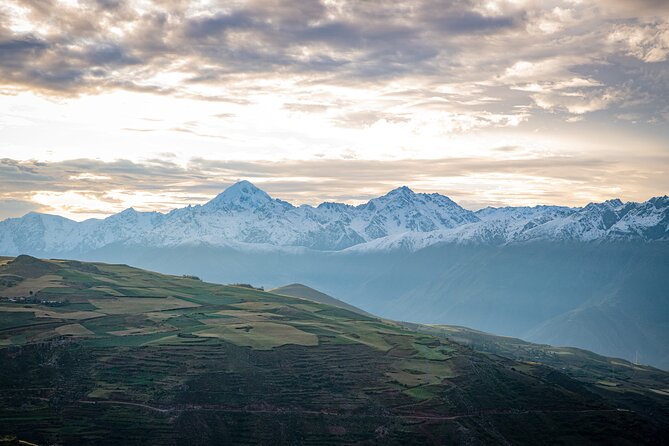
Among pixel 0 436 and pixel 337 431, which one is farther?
pixel 337 431

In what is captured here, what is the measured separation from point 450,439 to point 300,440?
41302 millimetres

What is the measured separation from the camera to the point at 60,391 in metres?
199

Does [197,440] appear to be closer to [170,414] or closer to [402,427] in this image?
[170,414]

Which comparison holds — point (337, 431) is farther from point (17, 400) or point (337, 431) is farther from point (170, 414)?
point (17, 400)

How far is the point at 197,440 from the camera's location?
186 metres

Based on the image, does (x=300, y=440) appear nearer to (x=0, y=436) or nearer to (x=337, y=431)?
(x=337, y=431)

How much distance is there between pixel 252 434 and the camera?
19175 cm

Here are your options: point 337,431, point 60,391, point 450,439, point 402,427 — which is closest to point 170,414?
point 60,391

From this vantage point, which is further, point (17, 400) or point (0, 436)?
point (17, 400)

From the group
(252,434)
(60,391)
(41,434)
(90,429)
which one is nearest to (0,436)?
(41,434)

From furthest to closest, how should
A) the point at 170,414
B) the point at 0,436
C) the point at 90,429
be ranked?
the point at 170,414 < the point at 90,429 < the point at 0,436

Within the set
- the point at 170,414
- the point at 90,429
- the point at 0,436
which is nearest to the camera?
the point at 0,436

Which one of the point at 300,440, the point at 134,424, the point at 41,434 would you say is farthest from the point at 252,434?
the point at 41,434

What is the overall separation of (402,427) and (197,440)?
182 feet
